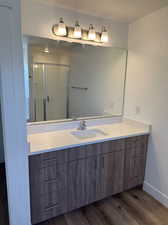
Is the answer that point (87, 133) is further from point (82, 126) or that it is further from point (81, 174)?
point (81, 174)

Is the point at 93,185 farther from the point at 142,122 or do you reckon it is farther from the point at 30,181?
the point at 142,122

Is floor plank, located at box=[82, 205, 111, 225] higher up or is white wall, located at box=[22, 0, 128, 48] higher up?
white wall, located at box=[22, 0, 128, 48]

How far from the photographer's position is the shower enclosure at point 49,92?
6.73 ft

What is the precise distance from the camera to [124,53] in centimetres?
252

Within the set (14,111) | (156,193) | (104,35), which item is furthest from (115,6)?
(156,193)

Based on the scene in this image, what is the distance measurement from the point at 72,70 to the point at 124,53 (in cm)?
88

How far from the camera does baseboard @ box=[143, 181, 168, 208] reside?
6.89ft

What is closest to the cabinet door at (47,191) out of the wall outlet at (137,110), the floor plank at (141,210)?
the floor plank at (141,210)

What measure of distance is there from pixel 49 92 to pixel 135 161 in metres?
1.48

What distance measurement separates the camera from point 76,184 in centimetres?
183

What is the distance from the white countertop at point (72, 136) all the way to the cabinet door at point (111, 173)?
244mm

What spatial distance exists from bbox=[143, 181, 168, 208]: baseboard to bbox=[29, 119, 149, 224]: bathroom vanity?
11 centimetres

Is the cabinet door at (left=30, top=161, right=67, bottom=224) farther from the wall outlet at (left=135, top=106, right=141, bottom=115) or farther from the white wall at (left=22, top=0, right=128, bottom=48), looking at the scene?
the white wall at (left=22, top=0, right=128, bottom=48)

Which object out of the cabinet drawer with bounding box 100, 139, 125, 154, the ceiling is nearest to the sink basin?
the cabinet drawer with bounding box 100, 139, 125, 154
